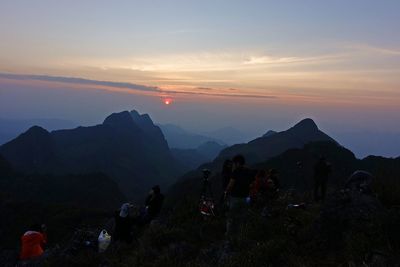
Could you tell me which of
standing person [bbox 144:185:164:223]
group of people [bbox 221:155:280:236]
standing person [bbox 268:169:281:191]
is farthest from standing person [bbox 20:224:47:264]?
standing person [bbox 268:169:281:191]

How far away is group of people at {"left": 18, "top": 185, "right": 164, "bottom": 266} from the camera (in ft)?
42.0

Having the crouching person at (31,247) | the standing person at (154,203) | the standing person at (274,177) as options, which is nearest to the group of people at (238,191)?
the standing person at (274,177)

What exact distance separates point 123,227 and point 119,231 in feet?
0.60

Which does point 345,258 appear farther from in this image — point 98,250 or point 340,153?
point 340,153

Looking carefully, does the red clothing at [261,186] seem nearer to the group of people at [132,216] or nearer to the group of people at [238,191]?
the group of people at [238,191]

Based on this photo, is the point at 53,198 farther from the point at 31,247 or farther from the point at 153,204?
the point at 31,247

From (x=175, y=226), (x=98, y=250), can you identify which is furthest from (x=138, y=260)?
(x=98, y=250)

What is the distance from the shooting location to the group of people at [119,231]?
12797 millimetres

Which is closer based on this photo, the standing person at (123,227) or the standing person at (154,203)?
the standing person at (123,227)

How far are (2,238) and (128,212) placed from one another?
65.2 meters

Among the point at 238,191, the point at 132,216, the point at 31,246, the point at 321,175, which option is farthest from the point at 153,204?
the point at 321,175

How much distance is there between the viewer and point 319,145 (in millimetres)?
112125

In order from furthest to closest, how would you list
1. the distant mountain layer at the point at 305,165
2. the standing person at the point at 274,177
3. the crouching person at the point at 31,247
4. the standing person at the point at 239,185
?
the distant mountain layer at the point at 305,165, the standing person at the point at 274,177, the crouching person at the point at 31,247, the standing person at the point at 239,185

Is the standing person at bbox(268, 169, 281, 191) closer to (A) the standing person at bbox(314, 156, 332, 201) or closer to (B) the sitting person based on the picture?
(B) the sitting person
